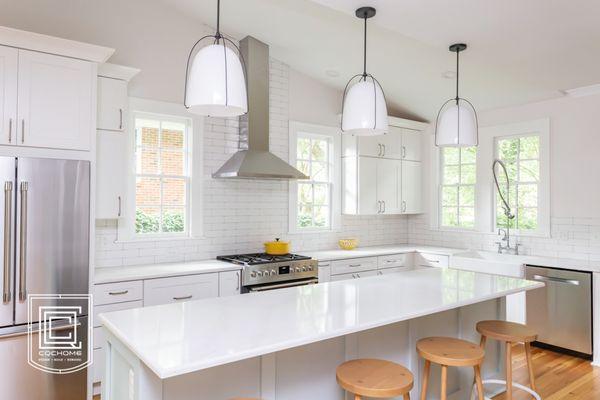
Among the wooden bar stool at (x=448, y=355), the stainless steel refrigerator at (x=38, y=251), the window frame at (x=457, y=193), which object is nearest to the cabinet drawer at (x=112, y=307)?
the stainless steel refrigerator at (x=38, y=251)

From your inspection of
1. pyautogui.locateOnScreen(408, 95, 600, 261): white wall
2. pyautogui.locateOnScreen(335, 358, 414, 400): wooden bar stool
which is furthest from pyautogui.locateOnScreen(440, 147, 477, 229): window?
pyautogui.locateOnScreen(335, 358, 414, 400): wooden bar stool

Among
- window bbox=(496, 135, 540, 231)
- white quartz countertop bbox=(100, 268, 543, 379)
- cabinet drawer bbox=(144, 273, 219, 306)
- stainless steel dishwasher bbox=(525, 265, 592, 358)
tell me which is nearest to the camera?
white quartz countertop bbox=(100, 268, 543, 379)

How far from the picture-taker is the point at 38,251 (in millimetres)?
2875

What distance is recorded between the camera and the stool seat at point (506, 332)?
2718mm

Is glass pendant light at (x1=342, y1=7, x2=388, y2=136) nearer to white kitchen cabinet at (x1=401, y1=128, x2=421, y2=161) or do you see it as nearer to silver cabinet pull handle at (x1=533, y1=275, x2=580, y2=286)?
silver cabinet pull handle at (x1=533, y1=275, x2=580, y2=286)

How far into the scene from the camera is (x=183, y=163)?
434cm

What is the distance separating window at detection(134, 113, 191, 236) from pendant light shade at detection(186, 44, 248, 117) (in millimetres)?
2361

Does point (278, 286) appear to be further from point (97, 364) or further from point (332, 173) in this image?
point (332, 173)

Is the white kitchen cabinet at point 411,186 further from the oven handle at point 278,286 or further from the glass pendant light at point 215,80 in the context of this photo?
the glass pendant light at point 215,80

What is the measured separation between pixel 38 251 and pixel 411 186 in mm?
4479

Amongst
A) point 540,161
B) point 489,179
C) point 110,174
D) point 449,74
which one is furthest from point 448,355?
point 489,179

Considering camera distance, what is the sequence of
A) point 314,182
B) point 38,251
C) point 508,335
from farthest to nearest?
point 314,182, point 38,251, point 508,335

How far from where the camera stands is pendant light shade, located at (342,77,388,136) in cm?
242

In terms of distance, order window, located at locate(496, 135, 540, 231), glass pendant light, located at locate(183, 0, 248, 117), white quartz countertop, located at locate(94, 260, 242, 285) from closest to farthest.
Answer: glass pendant light, located at locate(183, 0, 248, 117) → white quartz countertop, located at locate(94, 260, 242, 285) → window, located at locate(496, 135, 540, 231)
